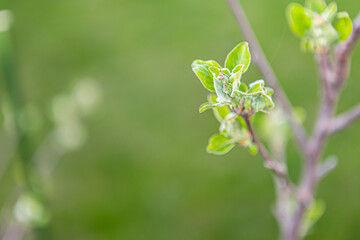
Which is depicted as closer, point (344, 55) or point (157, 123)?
point (344, 55)

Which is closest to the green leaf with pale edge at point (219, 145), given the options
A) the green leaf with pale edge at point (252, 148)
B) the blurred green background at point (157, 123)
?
the green leaf with pale edge at point (252, 148)

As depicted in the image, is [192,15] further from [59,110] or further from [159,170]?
[59,110]

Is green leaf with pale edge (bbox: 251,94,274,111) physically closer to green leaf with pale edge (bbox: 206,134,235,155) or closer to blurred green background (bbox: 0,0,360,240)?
green leaf with pale edge (bbox: 206,134,235,155)

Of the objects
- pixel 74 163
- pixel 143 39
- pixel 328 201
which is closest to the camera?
pixel 328 201

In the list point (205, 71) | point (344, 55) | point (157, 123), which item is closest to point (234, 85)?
point (205, 71)

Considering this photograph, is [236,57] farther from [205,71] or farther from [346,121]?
[346,121]

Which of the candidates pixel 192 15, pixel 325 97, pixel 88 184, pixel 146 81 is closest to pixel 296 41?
pixel 192 15

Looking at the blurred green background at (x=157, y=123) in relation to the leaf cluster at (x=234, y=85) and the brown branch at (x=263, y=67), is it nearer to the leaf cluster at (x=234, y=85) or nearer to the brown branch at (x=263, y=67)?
the brown branch at (x=263, y=67)

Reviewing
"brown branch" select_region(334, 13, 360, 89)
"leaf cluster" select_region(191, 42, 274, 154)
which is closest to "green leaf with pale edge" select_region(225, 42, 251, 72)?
"leaf cluster" select_region(191, 42, 274, 154)
